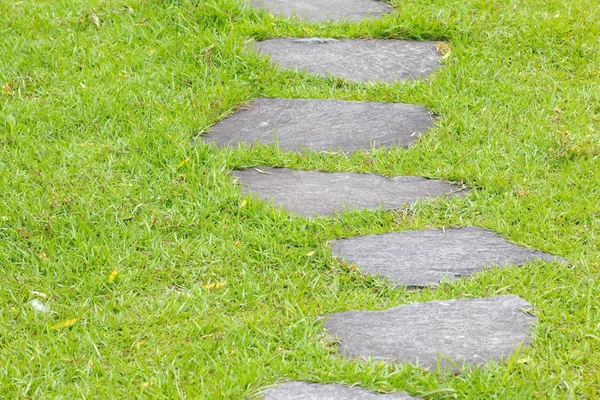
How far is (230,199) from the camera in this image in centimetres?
343

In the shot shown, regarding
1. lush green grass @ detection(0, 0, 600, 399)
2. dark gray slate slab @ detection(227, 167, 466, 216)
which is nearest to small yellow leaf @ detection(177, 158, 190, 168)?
lush green grass @ detection(0, 0, 600, 399)

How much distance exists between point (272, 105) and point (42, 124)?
3.77 ft

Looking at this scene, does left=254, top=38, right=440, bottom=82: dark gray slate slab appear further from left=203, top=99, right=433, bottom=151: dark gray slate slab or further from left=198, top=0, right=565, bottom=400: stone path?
left=203, top=99, right=433, bottom=151: dark gray slate slab

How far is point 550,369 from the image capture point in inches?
103

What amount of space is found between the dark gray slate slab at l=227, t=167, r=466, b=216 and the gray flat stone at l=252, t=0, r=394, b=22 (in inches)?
58.4

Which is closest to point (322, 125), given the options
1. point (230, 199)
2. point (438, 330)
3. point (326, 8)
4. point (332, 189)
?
point (332, 189)

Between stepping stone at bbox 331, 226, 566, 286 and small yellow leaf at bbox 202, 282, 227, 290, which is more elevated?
stepping stone at bbox 331, 226, 566, 286

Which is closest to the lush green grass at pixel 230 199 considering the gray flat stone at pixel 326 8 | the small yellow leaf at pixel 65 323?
the small yellow leaf at pixel 65 323

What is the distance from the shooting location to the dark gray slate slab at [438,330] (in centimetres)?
265

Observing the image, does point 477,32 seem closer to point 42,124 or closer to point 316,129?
point 316,129

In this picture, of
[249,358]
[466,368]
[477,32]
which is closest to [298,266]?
[249,358]

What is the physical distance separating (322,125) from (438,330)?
4.98 feet

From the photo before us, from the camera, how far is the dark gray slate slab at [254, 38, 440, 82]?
14.3ft

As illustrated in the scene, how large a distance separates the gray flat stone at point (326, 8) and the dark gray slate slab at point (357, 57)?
0.92ft
